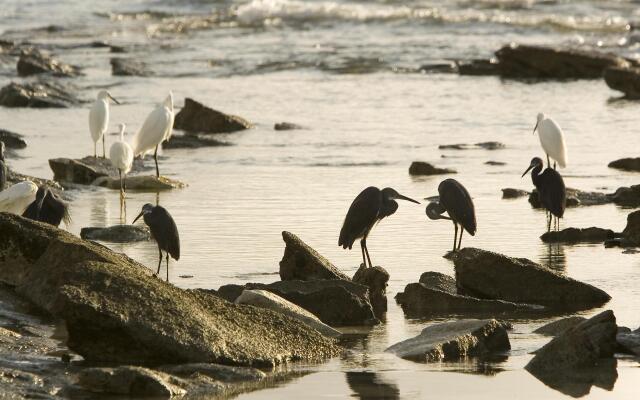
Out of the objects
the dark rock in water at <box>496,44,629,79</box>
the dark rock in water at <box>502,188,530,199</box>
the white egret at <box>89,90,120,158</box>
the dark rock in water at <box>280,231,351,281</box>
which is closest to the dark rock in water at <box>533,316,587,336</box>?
the dark rock in water at <box>280,231,351,281</box>

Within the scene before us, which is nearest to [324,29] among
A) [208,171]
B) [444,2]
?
[444,2]

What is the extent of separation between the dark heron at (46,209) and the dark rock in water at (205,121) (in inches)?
333

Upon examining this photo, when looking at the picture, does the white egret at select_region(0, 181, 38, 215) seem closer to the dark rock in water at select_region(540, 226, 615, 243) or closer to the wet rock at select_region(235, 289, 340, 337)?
the wet rock at select_region(235, 289, 340, 337)

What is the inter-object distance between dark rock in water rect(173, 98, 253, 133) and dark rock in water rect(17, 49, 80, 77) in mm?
8181

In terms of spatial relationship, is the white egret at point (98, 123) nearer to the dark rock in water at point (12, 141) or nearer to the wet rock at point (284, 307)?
the dark rock in water at point (12, 141)

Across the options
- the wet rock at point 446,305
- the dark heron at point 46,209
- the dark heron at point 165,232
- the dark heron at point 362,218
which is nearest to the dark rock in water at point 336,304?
the wet rock at point 446,305

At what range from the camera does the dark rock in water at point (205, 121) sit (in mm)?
19141

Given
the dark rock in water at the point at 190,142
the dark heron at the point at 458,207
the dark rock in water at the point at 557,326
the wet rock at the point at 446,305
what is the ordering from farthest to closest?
1. the dark rock in water at the point at 190,142
2. the dark heron at the point at 458,207
3. the wet rock at the point at 446,305
4. the dark rock in water at the point at 557,326

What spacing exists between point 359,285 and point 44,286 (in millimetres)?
1913

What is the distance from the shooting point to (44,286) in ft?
26.8

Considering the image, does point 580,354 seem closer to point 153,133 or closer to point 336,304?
point 336,304

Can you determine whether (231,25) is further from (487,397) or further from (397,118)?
(487,397)

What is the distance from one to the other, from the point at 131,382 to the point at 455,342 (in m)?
1.84

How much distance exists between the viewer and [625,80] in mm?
23156
